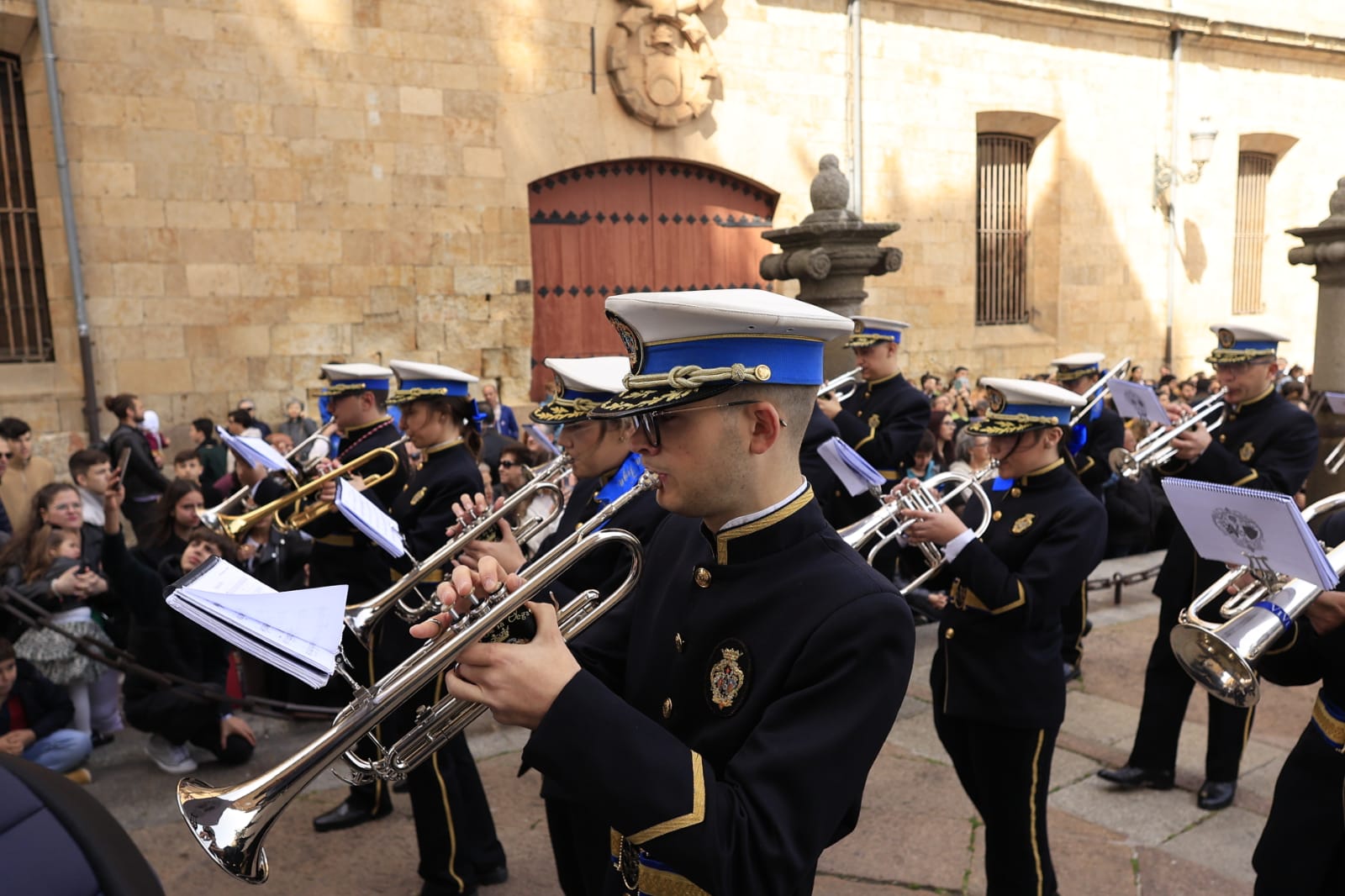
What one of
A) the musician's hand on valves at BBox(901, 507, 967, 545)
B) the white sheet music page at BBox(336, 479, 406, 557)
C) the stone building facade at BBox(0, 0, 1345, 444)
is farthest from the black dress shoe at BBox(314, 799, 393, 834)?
the stone building facade at BBox(0, 0, 1345, 444)

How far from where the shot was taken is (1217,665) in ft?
8.21

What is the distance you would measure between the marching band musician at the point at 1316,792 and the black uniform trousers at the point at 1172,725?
2022 mm

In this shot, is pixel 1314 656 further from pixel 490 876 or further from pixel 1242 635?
pixel 490 876

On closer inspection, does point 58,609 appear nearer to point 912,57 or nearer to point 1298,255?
point 1298,255

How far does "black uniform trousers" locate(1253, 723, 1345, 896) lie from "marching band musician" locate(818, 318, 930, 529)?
4.11 m

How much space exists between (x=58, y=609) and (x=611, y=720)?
473 cm

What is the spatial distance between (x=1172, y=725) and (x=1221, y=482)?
4.42ft

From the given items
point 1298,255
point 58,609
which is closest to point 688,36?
point 1298,255

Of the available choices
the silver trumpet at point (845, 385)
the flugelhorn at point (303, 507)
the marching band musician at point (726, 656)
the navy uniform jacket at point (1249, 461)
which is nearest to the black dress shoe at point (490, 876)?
the flugelhorn at point (303, 507)

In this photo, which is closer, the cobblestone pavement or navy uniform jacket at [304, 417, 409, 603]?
the cobblestone pavement

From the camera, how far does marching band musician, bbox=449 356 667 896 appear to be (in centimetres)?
317

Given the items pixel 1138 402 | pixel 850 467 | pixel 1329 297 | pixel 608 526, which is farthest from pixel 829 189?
pixel 608 526

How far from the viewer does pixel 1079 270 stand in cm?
1675

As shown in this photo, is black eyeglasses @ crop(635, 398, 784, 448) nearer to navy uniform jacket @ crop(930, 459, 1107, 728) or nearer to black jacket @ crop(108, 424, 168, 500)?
navy uniform jacket @ crop(930, 459, 1107, 728)
